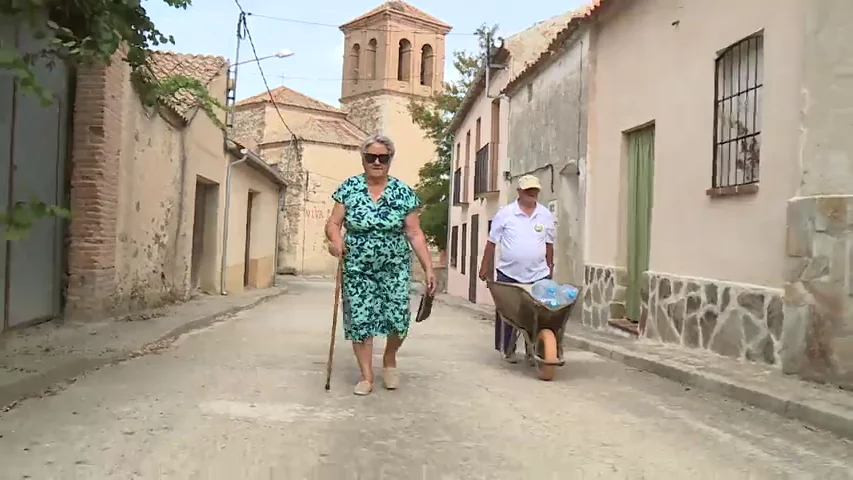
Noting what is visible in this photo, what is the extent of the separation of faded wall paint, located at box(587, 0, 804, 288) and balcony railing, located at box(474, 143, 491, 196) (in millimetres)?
8931

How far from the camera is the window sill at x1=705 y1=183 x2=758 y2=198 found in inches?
289

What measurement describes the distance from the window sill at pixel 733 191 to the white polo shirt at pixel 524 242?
1.74 metres

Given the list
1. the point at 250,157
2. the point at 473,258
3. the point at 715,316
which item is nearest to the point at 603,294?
the point at 715,316

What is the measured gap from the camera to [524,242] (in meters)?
7.26

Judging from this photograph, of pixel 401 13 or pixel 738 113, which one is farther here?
pixel 401 13

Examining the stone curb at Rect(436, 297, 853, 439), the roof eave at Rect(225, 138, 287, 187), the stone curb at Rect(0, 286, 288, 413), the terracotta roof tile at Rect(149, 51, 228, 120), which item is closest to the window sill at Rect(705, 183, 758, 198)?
the stone curb at Rect(436, 297, 853, 439)

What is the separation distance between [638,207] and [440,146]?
22.5 meters

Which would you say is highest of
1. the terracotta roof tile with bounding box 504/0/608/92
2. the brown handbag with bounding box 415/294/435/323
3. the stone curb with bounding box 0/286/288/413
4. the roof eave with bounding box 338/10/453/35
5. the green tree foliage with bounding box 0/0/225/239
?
the roof eave with bounding box 338/10/453/35

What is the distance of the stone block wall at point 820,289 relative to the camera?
6.09 metres

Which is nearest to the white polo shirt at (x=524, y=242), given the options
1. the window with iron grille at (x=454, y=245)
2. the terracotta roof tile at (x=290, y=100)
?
the window with iron grille at (x=454, y=245)

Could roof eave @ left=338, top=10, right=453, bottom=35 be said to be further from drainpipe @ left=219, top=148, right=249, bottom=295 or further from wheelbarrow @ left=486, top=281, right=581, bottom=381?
wheelbarrow @ left=486, top=281, right=581, bottom=381

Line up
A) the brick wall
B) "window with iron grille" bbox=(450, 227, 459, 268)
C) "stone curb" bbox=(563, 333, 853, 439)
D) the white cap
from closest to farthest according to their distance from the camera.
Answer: "stone curb" bbox=(563, 333, 853, 439) → the white cap → the brick wall → "window with iron grille" bbox=(450, 227, 459, 268)

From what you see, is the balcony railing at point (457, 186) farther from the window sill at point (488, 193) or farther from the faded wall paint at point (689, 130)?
the faded wall paint at point (689, 130)

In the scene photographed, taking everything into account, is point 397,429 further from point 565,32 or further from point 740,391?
point 565,32
